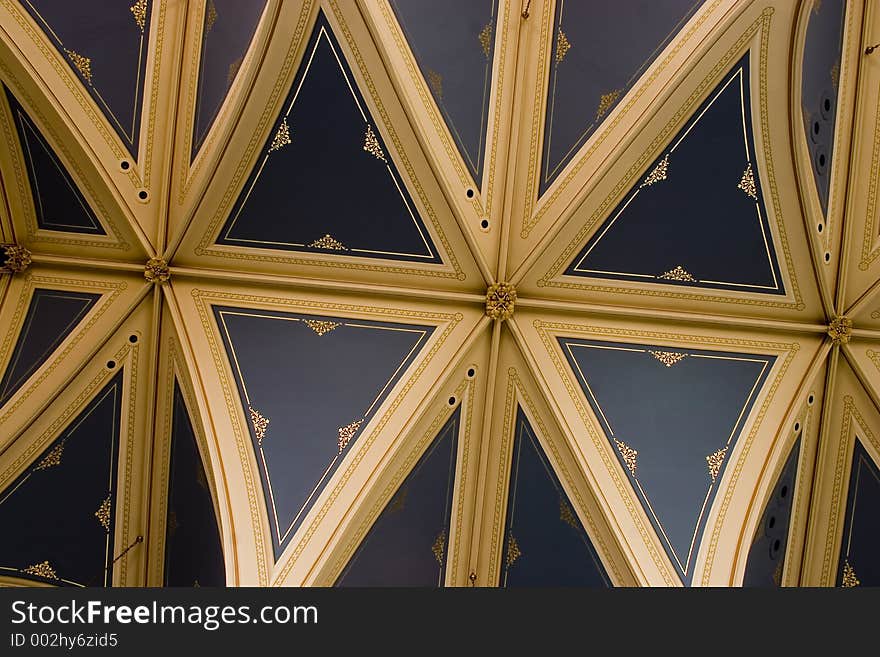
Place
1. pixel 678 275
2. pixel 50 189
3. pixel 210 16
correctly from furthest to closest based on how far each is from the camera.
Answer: pixel 678 275
pixel 50 189
pixel 210 16

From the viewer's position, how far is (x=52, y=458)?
837 centimetres

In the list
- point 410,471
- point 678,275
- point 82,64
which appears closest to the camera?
point 82,64

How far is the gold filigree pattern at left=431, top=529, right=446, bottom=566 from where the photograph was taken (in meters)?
8.84

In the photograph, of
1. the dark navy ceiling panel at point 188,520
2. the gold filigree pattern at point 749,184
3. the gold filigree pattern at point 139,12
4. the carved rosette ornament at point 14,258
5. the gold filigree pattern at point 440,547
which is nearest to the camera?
the gold filigree pattern at point 139,12

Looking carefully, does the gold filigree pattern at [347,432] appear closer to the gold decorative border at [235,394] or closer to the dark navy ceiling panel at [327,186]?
the gold decorative border at [235,394]

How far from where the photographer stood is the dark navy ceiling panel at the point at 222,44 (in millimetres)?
7984

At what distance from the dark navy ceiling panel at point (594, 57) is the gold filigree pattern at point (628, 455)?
3488 millimetres

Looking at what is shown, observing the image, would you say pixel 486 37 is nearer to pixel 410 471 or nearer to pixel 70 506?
pixel 410 471

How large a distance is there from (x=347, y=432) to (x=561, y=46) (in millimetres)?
5083

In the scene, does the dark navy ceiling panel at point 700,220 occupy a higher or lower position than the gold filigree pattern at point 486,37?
lower

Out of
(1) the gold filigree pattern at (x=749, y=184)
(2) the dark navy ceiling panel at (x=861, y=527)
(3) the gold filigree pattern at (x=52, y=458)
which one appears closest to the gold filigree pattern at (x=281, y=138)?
(3) the gold filigree pattern at (x=52, y=458)

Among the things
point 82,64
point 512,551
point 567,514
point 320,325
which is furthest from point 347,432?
point 82,64

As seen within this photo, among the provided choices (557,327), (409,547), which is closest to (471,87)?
(557,327)

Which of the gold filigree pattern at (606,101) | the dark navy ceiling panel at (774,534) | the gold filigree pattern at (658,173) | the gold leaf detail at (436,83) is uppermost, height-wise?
the gold leaf detail at (436,83)
